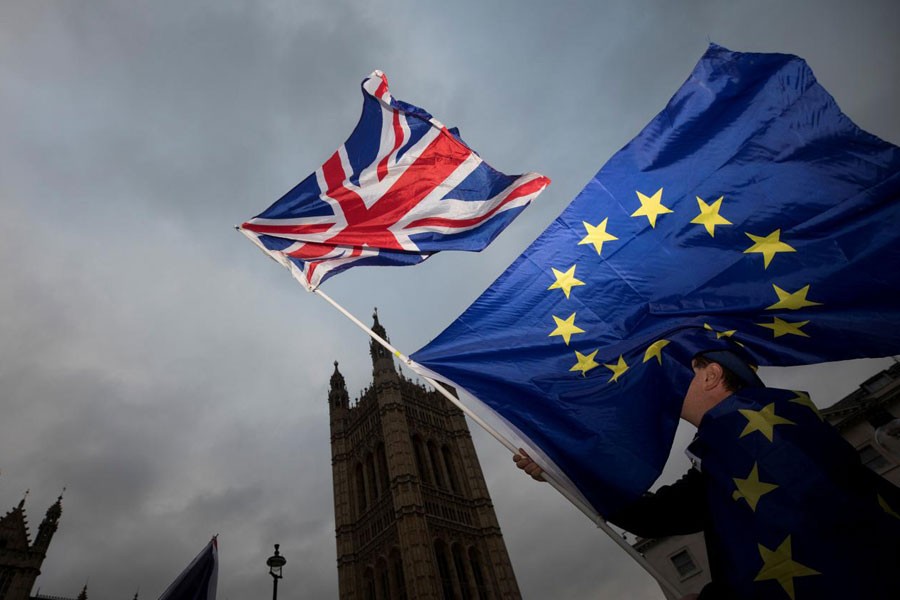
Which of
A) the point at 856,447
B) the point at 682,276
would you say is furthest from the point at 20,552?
the point at 856,447

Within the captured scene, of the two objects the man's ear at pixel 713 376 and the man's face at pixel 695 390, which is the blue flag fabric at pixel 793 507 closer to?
the man's ear at pixel 713 376

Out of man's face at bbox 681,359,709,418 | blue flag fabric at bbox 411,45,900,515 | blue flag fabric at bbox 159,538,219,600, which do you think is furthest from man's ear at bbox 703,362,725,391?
blue flag fabric at bbox 159,538,219,600

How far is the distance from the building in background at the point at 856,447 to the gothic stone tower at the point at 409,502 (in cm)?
1689

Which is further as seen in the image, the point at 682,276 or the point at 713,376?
the point at 682,276

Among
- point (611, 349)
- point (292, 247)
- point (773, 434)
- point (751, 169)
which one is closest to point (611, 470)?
point (611, 349)

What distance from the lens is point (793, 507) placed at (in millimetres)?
2979

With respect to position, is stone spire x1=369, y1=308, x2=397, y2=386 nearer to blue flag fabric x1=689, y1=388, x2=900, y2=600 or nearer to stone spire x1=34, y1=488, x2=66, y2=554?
stone spire x1=34, y1=488, x2=66, y2=554

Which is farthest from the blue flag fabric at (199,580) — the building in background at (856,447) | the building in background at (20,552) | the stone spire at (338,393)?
the stone spire at (338,393)

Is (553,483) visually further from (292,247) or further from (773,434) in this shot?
(292,247)

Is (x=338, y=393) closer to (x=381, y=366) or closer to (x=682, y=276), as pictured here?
(x=381, y=366)

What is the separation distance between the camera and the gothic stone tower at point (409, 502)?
4250cm

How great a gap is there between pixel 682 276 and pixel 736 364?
1.49 metres

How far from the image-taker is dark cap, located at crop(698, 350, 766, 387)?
3786 mm

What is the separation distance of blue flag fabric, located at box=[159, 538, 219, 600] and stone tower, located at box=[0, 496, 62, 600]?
35.1 meters
